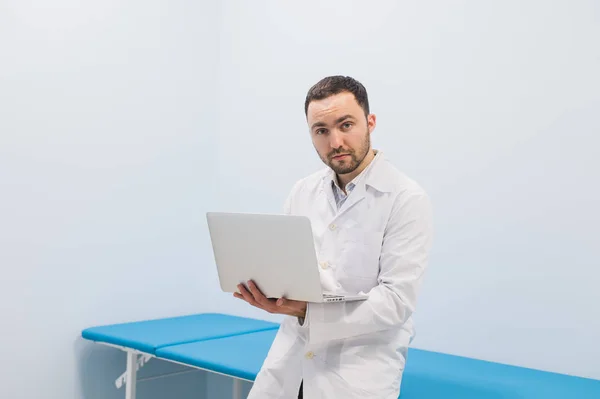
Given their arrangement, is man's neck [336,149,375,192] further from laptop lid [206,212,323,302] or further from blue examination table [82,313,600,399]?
blue examination table [82,313,600,399]

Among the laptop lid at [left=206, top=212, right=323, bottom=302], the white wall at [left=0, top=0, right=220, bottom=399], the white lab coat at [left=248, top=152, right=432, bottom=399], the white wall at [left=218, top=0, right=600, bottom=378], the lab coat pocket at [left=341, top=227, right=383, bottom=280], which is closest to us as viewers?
the laptop lid at [left=206, top=212, right=323, bottom=302]

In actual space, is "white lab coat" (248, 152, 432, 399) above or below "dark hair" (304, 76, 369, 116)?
below

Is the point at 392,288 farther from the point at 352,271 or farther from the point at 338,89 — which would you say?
the point at 338,89

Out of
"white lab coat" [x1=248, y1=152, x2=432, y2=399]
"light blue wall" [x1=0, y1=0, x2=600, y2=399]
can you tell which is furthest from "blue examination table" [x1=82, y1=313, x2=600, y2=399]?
"white lab coat" [x1=248, y1=152, x2=432, y2=399]

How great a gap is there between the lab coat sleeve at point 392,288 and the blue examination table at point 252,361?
38 centimetres

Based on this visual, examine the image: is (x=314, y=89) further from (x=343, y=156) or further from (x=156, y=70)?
(x=156, y=70)

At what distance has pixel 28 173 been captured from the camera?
96.5 inches

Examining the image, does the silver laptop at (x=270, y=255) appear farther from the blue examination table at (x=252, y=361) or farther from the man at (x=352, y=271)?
the blue examination table at (x=252, y=361)

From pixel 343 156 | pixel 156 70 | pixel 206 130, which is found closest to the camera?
pixel 343 156

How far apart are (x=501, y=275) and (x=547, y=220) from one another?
242 millimetres

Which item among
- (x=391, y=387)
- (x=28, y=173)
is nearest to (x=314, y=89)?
(x=391, y=387)

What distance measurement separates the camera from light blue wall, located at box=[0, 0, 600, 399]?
208 cm

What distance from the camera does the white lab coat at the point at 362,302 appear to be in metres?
1.52

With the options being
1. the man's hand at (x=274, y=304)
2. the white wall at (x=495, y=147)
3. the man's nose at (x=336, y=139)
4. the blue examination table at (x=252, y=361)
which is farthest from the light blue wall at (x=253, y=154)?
the man's hand at (x=274, y=304)
